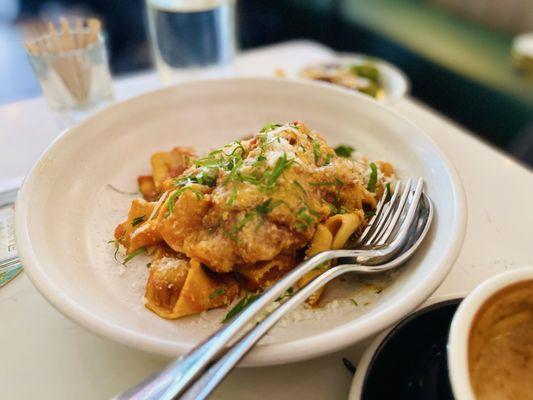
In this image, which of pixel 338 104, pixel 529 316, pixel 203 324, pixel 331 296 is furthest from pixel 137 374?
pixel 338 104

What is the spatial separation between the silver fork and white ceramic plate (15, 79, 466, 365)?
0.04 metres

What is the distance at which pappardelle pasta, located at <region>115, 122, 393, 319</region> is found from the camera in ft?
2.75

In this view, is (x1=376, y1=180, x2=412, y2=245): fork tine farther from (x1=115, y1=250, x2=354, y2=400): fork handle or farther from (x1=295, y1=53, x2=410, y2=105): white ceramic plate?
(x1=295, y1=53, x2=410, y2=105): white ceramic plate

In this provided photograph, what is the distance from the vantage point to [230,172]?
35.8 inches

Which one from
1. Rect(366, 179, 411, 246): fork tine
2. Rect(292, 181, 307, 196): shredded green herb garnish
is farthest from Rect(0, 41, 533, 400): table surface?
Rect(292, 181, 307, 196): shredded green herb garnish

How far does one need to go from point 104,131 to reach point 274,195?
1.83ft

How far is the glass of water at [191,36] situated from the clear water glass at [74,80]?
0.29 meters

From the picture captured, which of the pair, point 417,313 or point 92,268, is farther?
point 92,268

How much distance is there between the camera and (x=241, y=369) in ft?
2.57

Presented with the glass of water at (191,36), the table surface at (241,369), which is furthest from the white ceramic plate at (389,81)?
the glass of water at (191,36)

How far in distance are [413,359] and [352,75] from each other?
118 centimetres

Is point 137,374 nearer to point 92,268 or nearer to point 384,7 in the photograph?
point 92,268

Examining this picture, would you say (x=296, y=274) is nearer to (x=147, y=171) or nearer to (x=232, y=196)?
(x=232, y=196)

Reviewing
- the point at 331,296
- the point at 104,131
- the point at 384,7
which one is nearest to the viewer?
the point at 331,296
